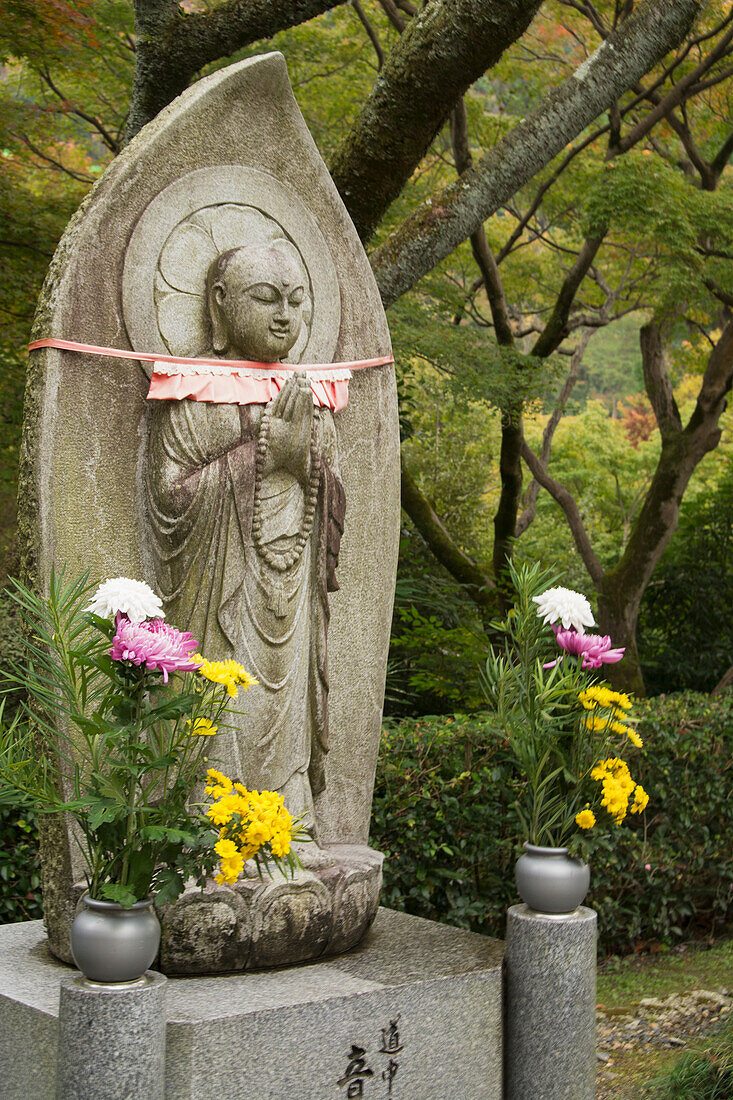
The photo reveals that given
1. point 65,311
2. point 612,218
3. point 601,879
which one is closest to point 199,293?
point 65,311

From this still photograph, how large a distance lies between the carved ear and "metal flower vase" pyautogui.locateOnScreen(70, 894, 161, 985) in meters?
1.74

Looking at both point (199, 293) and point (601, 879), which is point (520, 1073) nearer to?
point (601, 879)

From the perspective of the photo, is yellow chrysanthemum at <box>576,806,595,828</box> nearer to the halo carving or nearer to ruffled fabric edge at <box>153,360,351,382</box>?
ruffled fabric edge at <box>153,360,351,382</box>

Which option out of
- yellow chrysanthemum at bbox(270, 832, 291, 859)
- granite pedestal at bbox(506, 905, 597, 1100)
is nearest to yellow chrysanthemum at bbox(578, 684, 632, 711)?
granite pedestal at bbox(506, 905, 597, 1100)

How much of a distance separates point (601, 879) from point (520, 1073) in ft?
7.16

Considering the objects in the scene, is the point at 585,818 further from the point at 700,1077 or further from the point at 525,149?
the point at 525,149

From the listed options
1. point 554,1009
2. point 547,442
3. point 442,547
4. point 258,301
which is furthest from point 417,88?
point 547,442

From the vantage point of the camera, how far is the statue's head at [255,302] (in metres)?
3.27

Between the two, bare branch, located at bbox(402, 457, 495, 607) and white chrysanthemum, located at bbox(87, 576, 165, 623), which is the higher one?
bare branch, located at bbox(402, 457, 495, 607)

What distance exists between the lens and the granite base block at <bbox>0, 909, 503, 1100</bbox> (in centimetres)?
260

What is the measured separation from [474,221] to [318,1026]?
164 inches

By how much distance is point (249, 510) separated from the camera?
328cm

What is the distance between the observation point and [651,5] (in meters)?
5.55

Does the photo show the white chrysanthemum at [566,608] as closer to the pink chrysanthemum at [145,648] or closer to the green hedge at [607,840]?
the pink chrysanthemum at [145,648]
